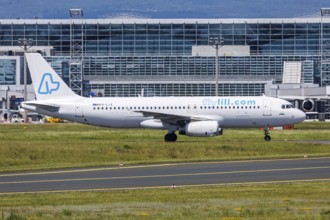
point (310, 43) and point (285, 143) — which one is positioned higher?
point (310, 43)

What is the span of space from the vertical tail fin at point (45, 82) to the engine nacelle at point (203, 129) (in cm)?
1092

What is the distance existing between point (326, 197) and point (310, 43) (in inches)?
5742

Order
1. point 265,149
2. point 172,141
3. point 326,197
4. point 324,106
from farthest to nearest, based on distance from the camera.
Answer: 1. point 324,106
2. point 172,141
3. point 265,149
4. point 326,197

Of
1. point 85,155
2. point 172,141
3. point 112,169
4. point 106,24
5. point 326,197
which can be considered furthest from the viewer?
point 106,24

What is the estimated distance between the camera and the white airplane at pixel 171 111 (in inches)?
2955

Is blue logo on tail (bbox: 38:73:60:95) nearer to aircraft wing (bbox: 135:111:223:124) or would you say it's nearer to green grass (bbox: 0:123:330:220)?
aircraft wing (bbox: 135:111:223:124)

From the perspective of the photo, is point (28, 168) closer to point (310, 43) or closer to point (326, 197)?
point (326, 197)

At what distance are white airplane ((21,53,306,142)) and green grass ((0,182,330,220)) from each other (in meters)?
34.0

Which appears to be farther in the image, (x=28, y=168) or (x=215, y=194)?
(x=28, y=168)

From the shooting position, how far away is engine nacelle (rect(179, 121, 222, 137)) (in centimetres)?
7331

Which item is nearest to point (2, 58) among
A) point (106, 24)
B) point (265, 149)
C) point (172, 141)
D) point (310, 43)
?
point (106, 24)

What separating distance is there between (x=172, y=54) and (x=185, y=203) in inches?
5712

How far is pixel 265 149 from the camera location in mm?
62938

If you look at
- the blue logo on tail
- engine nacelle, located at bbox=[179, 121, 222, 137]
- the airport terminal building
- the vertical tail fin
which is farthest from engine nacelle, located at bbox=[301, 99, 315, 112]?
engine nacelle, located at bbox=[179, 121, 222, 137]
